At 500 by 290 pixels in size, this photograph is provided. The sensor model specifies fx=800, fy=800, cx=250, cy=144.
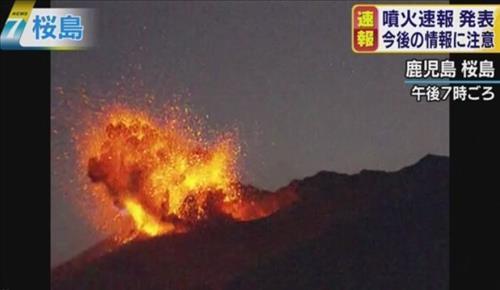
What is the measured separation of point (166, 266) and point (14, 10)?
2.94 meters

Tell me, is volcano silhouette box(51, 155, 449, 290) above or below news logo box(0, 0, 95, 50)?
below

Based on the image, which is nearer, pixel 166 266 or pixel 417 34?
pixel 417 34

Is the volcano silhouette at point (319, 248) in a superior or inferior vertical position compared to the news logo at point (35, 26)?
inferior

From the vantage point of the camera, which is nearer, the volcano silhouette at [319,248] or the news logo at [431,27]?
the news logo at [431,27]

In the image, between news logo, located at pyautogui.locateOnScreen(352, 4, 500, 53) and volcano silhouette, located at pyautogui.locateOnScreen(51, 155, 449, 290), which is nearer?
news logo, located at pyautogui.locateOnScreen(352, 4, 500, 53)

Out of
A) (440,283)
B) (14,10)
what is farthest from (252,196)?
(14,10)

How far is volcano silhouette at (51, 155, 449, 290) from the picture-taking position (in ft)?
26.8

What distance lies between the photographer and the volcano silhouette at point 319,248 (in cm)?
816

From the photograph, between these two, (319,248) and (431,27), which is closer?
(431,27)

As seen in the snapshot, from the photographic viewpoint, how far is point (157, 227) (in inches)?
335

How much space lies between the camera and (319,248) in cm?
858

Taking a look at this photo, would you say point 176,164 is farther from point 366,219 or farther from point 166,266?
point 366,219

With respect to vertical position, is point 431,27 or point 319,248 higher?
point 431,27

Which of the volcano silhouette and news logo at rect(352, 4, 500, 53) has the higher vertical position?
news logo at rect(352, 4, 500, 53)
